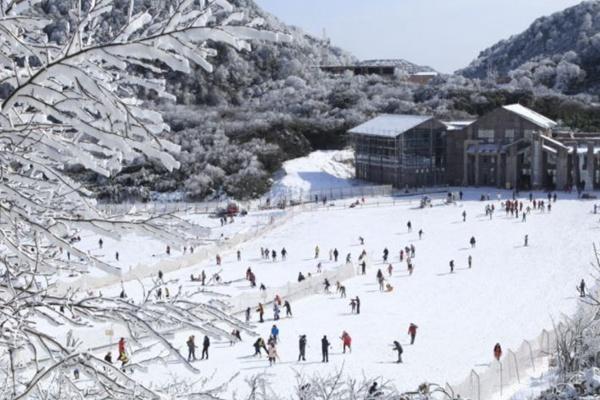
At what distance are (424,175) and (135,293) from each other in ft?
102

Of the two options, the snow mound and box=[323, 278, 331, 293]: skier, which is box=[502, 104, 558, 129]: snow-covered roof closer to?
the snow mound

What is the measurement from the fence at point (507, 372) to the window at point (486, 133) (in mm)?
35826

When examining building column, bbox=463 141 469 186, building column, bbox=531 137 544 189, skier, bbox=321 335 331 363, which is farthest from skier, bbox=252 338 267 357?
building column, bbox=463 141 469 186

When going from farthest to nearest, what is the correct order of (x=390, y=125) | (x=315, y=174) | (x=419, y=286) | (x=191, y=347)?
1. (x=315, y=174)
2. (x=390, y=125)
3. (x=419, y=286)
4. (x=191, y=347)

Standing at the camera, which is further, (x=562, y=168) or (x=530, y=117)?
(x=530, y=117)

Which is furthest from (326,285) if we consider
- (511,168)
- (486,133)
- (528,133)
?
(486,133)

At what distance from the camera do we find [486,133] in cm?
5281

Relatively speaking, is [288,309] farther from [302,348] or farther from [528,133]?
[528,133]

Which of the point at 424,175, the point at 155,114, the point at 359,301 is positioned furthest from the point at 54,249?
the point at 424,175

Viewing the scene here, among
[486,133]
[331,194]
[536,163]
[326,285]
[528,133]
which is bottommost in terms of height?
[326,285]

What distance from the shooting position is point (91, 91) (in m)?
2.83

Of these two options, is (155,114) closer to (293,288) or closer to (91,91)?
(91,91)

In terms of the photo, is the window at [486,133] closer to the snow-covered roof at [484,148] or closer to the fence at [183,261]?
the snow-covered roof at [484,148]

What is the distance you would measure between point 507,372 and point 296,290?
34.9ft
